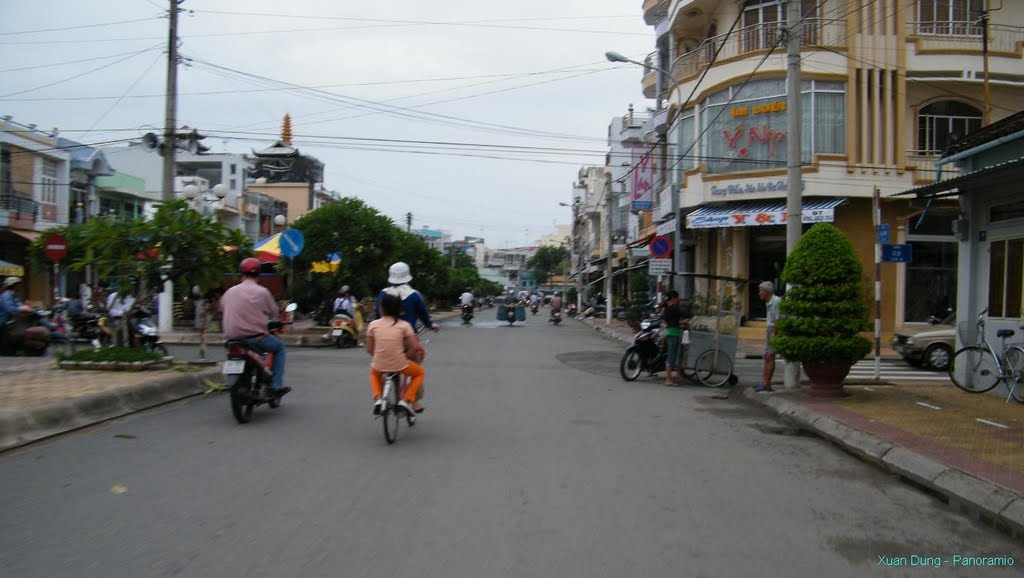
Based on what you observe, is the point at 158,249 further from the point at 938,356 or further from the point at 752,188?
the point at 752,188

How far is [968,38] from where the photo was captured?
23.8 metres

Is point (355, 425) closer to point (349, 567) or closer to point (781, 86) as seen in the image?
point (349, 567)

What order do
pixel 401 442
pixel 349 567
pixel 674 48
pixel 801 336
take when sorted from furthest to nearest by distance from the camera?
1. pixel 674 48
2. pixel 801 336
3. pixel 401 442
4. pixel 349 567

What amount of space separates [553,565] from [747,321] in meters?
23.1

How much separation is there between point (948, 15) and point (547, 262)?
101794mm

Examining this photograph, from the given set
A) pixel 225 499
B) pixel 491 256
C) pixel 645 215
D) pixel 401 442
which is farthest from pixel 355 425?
pixel 491 256

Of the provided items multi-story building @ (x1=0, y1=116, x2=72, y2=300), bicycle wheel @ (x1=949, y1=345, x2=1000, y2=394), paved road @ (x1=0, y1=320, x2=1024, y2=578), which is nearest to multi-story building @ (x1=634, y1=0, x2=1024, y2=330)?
bicycle wheel @ (x1=949, y1=345, x2=1000, y2=394)

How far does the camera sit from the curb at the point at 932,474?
214 inches

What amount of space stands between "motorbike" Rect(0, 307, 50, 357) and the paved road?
25.8 ft

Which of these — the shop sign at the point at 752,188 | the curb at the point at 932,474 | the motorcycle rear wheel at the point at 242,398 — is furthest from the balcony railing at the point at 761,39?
the motorcycle rear wheel at the point at 242,398

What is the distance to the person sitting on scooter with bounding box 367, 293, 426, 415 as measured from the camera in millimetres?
7789

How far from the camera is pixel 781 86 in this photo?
23.5m

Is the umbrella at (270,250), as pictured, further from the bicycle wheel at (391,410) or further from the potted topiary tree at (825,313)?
the potted topiary tree at (825,313)

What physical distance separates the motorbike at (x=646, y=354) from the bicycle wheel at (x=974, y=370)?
15.3 feet
